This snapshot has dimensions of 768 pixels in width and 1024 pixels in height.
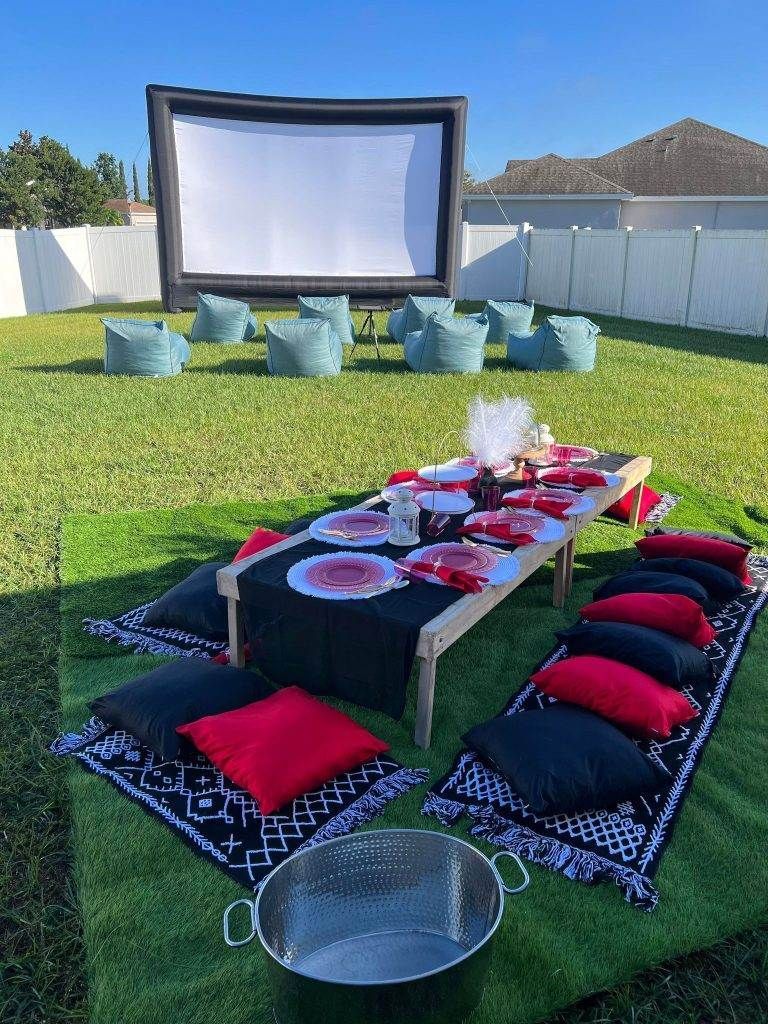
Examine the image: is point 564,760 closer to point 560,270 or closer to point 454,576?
point 454,576

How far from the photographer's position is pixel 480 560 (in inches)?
121

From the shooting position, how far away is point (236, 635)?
3.15 metres

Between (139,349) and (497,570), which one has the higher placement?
(139,349)

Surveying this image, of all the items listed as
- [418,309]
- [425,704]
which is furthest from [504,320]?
[425,704]

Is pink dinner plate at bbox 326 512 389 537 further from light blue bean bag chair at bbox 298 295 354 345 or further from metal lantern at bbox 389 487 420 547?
light blue bean bag chair at bbox 298 295 354 345

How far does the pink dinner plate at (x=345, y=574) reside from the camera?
287 centimetres

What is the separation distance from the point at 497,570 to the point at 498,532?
1.14 ft

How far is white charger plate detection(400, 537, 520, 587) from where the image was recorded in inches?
115

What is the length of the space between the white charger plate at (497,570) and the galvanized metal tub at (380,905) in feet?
3.86

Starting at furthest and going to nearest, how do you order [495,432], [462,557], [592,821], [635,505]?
[635,505]
[495,432]
[462,557]
[592,821]

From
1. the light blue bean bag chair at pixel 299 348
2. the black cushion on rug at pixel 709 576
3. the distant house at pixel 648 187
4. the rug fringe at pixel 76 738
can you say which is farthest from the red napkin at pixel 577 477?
the distant house at pixel 648 187

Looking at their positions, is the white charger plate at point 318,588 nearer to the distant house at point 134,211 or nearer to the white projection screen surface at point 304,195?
the white projection screen surface at point 304,195

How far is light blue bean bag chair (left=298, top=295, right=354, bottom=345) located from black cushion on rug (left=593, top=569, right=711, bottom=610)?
26.9 ft

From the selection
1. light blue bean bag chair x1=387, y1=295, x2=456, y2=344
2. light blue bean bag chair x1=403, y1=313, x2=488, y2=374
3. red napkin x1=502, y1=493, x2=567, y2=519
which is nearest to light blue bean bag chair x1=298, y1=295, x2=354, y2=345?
light blue bean bag chair x1=387, y1=295, x2=456, y2=344
